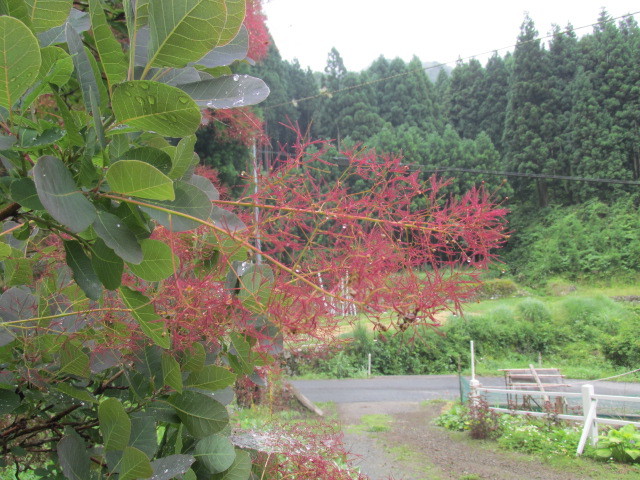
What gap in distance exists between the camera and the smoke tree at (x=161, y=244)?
0.48m

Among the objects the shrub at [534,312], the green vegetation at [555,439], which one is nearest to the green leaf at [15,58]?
the green vegetation at [555,439]

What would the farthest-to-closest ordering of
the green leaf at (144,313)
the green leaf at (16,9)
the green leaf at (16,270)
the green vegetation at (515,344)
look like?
the green vegetation at (515,344) → the green leaf at (16,270) → the green leaf at (144,313) → the green leaf at (16,9)

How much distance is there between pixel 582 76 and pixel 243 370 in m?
22.4

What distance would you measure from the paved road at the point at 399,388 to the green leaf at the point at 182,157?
11.4 meters

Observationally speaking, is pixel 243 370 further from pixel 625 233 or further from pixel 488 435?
pixel 625 233

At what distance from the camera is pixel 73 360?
0.79 meters

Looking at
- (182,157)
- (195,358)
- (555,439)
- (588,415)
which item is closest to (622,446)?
(588,415)

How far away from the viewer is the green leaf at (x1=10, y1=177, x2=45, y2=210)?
0.48m

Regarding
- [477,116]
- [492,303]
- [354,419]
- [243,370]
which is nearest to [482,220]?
[243,370]

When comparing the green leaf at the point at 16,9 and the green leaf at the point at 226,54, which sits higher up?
the green leaf at the point at 16,9

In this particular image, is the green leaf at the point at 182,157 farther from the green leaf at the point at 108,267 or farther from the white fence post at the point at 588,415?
the white fence post at the point at 588,415

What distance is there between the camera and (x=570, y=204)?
819 inches

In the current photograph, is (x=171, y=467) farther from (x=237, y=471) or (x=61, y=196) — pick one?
(x=61, y=196)

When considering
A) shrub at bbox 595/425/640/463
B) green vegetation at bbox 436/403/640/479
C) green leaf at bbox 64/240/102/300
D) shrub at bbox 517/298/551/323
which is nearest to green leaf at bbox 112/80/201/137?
green leaf at bbox 64/240/102/300
